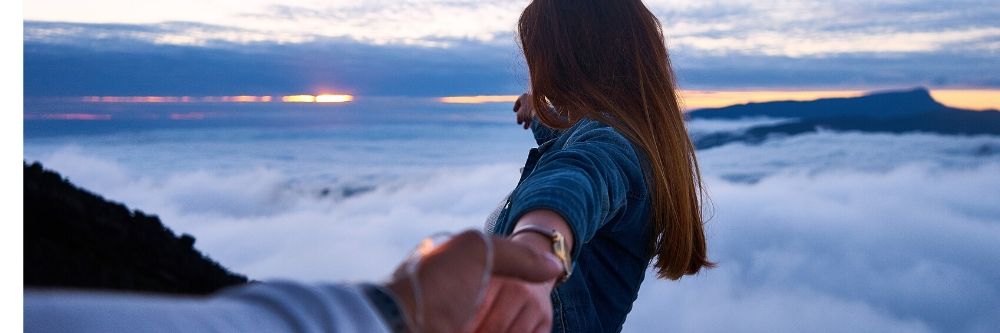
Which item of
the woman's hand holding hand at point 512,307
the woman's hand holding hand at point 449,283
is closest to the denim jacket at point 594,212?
the woman's hand holding hand at point 512,307

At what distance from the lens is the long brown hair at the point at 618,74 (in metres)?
1.58

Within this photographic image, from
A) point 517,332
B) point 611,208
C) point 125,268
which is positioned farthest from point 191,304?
point 611,208

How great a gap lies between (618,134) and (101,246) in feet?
2.65

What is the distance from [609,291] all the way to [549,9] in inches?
22.0

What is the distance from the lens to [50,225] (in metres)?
1.12

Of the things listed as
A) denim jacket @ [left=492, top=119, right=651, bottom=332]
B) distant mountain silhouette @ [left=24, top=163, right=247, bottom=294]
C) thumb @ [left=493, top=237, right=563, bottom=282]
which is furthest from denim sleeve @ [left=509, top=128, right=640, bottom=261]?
distant mountain silhouette @ [left=24, top=163, right=247, bottom=294]

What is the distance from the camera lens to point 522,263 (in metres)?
0.83

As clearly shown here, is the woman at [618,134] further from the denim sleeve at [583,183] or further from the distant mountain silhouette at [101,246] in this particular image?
the distant mountain silhouette at [101,246]

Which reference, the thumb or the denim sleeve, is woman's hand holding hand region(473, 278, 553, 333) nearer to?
the thumb

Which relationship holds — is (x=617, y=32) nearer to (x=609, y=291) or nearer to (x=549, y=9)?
(x=549, y=9)

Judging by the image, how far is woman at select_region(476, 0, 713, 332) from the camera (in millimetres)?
1468

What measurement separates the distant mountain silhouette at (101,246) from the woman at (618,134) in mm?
500

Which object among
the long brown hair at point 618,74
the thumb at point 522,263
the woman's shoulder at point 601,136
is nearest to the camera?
the thumb at point 522,263
